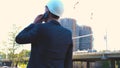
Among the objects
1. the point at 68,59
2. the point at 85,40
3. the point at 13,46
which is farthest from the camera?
the point at 85,40

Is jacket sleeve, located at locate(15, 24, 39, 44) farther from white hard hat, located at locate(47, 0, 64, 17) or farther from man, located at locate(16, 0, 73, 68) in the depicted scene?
white hard hat, located at locate(47, 0, 64, 17)

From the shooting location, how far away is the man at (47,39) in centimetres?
301

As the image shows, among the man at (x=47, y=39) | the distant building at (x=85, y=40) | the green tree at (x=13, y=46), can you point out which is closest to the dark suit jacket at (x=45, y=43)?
the man at (x=47, y=39)

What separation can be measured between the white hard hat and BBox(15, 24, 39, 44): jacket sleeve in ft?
0.60

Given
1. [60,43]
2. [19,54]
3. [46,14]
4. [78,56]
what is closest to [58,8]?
[46,14]

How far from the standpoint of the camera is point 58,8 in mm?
3078

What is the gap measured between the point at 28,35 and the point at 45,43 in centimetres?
16

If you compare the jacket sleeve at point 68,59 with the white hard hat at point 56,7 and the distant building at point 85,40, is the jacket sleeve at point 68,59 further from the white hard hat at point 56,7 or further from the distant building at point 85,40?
the distant building at point 85,40

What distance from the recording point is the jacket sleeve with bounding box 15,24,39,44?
300 cm

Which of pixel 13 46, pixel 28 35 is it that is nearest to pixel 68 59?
pixel 28 35

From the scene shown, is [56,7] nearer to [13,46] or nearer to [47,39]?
[47,39]

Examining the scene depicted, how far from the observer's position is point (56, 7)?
10.1ft

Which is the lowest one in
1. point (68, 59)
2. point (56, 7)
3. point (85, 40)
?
point (85, 40)

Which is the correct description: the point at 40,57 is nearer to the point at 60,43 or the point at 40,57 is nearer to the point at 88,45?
the point at 60,43
